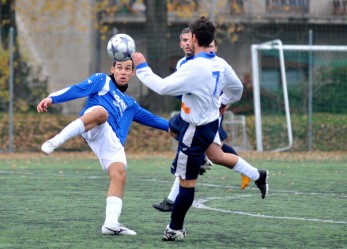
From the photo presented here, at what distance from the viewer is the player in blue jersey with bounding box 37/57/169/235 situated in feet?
26.9

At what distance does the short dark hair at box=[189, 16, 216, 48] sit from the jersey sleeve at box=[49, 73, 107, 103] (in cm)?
113

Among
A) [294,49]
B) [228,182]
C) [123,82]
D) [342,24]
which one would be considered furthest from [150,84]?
[342,24]

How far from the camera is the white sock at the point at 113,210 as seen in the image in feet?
26.1

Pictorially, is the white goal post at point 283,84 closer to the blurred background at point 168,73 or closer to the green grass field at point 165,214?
the blurred background at point 168,73

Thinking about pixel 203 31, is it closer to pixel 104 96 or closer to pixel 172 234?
pixel 104 96

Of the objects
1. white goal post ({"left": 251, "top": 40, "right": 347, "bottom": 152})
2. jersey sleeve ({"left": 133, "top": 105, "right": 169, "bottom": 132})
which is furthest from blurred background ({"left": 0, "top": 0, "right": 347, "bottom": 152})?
jersey sleeve ({"left": 133, "top": 105, "right": 169, "bottom": 132})

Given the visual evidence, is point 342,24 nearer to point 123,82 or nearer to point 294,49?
point 294,49

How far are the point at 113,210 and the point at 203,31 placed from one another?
1.62m

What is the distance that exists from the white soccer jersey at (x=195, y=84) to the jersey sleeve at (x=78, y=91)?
962 millimetres

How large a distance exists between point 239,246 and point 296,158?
1181 cm

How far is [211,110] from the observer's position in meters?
7.80

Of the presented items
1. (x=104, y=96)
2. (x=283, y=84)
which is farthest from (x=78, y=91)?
(x=283, y=84)

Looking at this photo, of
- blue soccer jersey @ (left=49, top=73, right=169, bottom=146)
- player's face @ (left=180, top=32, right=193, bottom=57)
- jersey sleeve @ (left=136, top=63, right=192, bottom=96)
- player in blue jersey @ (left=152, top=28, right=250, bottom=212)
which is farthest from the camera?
player's face @ (left=180, top=32, right=193, bottom=57)

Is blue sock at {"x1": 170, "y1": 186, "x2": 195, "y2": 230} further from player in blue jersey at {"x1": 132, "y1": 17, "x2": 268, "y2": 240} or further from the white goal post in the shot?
the white goal post
